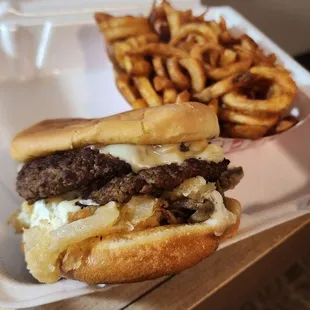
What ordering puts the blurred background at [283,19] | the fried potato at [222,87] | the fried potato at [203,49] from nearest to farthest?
1. the fried potato at [222,87]
2. the fried potato at [203,49]
3. the blurred background at [283,19]

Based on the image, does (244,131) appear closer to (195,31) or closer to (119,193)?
(195,31)

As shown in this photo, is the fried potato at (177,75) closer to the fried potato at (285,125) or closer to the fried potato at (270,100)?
the fried potato at (270,100)

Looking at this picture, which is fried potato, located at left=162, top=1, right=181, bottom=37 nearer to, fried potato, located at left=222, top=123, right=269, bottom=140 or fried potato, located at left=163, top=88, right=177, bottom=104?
fried potato, located at left=163, top=88, right=177, bottom=104

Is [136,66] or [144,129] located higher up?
[144,129]

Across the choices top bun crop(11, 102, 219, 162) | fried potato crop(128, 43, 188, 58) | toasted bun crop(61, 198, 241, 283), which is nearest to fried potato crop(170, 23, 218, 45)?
fried potato crop(128, 43, 188, 58)

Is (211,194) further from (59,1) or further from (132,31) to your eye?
(59,1)

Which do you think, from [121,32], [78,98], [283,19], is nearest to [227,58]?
[121,32]

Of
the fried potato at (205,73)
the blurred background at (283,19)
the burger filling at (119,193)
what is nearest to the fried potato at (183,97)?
the fried potato at (205,73)
